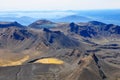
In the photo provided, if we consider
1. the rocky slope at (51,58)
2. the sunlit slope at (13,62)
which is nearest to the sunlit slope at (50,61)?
the rocky slope at (51,58)

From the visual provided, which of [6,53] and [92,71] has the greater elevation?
[92,71]

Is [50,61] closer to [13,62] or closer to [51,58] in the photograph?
[51,58]

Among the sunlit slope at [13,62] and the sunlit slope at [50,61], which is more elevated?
the sunlit slope at [50,61]

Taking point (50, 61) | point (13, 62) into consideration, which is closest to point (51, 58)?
point (50, 61)

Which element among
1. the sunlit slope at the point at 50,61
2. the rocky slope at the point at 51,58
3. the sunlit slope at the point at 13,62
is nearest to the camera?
the rocky slope at the point at 51,58

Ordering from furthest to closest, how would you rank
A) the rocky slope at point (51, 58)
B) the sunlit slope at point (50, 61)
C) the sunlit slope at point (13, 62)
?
1. the sunlit slope at point (13, 62)
2. the sunlit slope at point (50, 61)
3. the rocky slope at point (51, 58)

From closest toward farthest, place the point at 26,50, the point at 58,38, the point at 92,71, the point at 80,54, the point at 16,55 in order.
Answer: the point at 92,71
the point at 80,54
the point at 16,55
the point at 26,50
the point at 58,38

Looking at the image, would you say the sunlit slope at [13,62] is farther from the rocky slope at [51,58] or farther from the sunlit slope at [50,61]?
the sunlit slope at [50,61]

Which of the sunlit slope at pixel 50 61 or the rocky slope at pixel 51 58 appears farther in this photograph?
the sunlit slope at pixel 50 61

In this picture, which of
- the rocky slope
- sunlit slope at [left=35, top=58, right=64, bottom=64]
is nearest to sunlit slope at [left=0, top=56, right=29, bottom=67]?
the rocky slope

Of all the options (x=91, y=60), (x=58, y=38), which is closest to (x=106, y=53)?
(x=58, y=38)

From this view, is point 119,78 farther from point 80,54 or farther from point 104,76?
point 80,54
